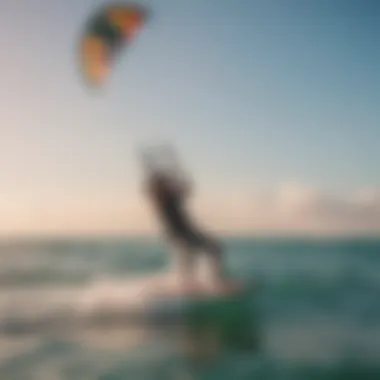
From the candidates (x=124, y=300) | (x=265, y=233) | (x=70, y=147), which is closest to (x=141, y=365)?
(x=124, y=300)

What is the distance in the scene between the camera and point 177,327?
1.24 meters

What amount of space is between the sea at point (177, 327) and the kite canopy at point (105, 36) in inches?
13.5

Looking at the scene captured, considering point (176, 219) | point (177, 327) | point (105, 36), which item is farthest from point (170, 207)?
point (105, 36)

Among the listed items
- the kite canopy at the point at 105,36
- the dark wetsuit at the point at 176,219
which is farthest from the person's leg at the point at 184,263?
the kite canopy at the point at 105,36

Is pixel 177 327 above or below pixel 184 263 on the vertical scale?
below

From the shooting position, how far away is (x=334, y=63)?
129 centimetres

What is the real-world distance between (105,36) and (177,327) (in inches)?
23.8

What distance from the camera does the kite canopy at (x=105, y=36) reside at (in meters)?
1.26

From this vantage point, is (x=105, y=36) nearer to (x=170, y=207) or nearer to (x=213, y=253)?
(x=170, y=207)

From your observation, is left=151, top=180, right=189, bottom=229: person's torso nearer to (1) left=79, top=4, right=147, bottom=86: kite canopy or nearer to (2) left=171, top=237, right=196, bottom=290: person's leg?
(2) left=171, top=237, right=196, bottom=290: person's leg

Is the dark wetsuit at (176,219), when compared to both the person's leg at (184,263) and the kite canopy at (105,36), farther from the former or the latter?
the kite canopy at (105,36)

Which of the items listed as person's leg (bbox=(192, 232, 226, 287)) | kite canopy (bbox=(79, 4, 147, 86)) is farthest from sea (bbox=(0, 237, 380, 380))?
kite canopy (bbox=(79, 4, 147, 86))

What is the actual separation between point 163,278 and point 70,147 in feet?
1.08

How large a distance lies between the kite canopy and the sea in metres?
0.34
